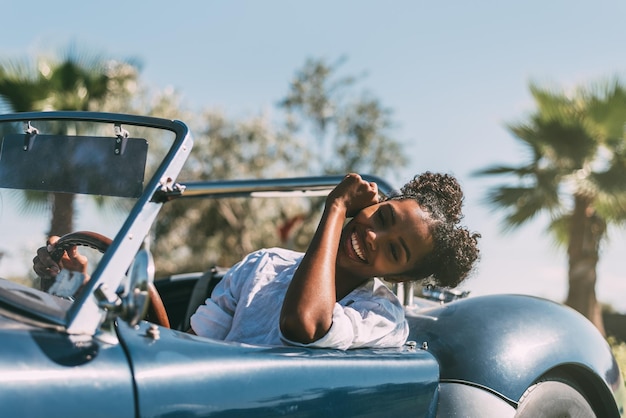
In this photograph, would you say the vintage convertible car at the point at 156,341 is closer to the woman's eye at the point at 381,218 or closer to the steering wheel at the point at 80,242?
the steering wheel at the point at 80,242

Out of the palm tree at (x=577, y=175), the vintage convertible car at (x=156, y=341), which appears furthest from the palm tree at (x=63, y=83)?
the vintage convertible car at (x=156, y=341)

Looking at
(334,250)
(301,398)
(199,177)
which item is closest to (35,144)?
(334,250)

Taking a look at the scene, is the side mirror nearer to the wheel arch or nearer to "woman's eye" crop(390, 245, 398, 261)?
"woman's eye" crop(390, 245, 398, 261)

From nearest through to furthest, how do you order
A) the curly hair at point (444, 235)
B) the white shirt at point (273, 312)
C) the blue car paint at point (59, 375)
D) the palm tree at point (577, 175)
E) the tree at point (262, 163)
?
the blue car paint at point (59, 375)
the white shirt at point (273, 312)
the curly hair at point (444, 235)
the palm tree at point (577, 175)
the tree at point (262, 163)

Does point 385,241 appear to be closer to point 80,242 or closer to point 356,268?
point 356,268

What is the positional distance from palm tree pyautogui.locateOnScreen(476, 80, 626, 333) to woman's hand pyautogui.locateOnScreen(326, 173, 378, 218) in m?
8.88

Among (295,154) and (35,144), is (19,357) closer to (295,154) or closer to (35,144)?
(35,144)

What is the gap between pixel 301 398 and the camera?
1787 millimetres

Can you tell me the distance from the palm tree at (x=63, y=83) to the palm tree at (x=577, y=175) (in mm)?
5989

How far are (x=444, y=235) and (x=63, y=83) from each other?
10.4 metres

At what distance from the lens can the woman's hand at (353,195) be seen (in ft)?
7.71

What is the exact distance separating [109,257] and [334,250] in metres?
0.69

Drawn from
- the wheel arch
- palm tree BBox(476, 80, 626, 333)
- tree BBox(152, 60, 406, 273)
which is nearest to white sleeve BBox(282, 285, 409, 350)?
the wheel arch

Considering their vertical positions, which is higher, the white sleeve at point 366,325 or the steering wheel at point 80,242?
the steering wheel at point 80,242
